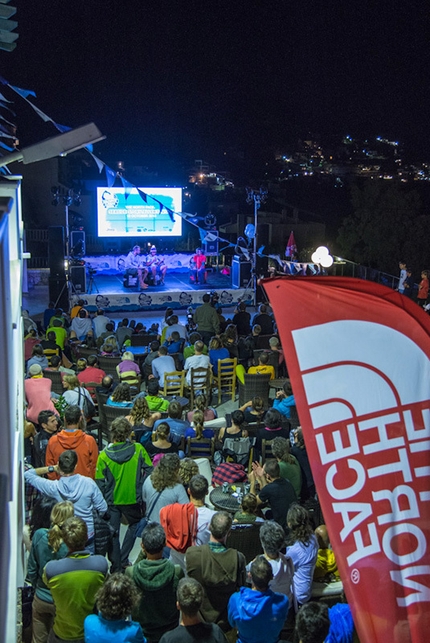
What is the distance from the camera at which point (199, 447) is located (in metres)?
6.70

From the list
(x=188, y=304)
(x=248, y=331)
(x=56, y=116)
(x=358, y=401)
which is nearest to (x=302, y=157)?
(x=56, y=116)

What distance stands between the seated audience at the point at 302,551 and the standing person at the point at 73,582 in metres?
1.27

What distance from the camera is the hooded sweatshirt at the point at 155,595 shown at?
3941 mm

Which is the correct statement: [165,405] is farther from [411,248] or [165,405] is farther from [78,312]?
[411,248]

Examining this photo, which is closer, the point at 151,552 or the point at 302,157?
the point at 151,552

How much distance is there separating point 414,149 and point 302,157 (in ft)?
37.1

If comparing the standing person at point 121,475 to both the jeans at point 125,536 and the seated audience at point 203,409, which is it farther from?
the seated audience at point 203,409

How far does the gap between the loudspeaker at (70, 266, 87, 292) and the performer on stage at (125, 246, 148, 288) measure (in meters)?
1.72

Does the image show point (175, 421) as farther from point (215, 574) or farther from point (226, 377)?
point (226, 377)

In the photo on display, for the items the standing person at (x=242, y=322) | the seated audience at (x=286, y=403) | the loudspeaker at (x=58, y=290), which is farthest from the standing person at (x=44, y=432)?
the loudspeaker at (x=58, y=290)

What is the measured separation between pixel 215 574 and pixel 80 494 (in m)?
1.22

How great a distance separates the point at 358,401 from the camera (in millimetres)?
2166

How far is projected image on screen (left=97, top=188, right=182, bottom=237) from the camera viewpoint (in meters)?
21.4

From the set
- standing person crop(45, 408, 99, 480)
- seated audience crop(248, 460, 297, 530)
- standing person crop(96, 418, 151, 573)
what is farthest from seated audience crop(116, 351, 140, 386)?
seated audience crop(248, 460, 297, 530)
